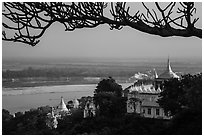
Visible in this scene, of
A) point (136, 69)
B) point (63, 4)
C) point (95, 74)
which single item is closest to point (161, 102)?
point (136, 69)

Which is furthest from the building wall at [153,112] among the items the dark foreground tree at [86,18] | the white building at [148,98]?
the dark foreground tree at [86,18]

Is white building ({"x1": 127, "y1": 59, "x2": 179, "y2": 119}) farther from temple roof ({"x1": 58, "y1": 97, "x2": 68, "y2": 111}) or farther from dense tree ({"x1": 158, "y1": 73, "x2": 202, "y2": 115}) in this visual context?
temple roof ({"x1": 58, "y1": 97, "x2": 68, "y2": 111})

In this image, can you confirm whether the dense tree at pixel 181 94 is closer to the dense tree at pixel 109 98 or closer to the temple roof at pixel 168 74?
the temple roof at pixel 168 74

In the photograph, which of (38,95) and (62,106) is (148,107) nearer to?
(62,106)

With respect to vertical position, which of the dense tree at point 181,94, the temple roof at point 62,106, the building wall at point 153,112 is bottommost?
the building wall at point 153,112

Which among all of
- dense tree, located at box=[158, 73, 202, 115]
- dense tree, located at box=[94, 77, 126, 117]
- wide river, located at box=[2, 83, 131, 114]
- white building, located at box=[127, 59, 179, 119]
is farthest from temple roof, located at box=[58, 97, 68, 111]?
dense tree, located at box=[158, 73, 202, 115]

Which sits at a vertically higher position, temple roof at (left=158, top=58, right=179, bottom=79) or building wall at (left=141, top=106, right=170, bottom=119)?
temple roof at (left=158, top=58, right=179, bottom=79)

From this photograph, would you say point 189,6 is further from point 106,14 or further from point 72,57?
point 72,57
